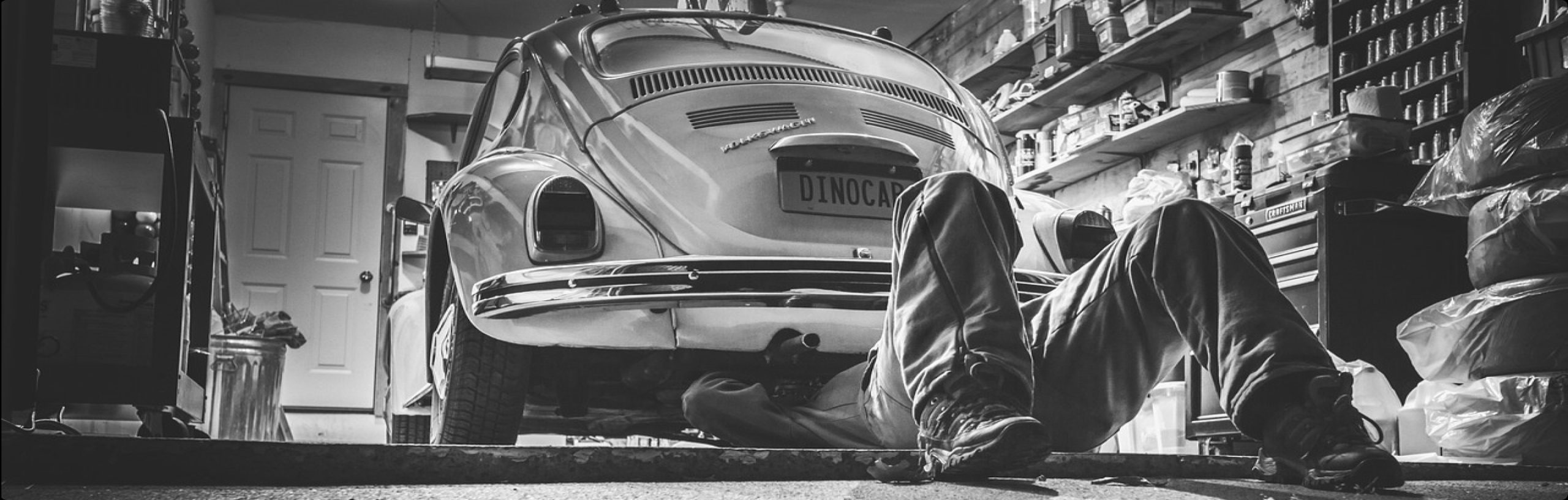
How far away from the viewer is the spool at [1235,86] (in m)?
5.96

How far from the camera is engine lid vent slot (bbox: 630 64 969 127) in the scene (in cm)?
321

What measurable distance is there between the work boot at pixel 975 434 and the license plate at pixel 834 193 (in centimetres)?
141

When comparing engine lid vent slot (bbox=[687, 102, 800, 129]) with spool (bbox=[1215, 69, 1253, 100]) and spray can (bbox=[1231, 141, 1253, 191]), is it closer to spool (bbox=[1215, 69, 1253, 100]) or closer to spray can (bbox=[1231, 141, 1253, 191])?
spray can (bbox=[1231, 141, 1253, 191])

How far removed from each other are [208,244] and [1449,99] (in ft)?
14.7

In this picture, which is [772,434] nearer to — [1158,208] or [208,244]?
[1158,208]

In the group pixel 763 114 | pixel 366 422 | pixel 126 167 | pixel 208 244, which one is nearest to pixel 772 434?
pixel 763 114

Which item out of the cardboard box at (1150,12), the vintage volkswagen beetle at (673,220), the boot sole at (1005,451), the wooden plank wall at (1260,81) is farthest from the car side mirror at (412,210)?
the cardboard box at (1150,12)

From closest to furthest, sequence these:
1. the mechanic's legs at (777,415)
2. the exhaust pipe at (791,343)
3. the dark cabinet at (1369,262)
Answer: the mechanic's legs at (777,415) → the exhaust pipe at (791,343) → the dark cabinet at (1369,262)

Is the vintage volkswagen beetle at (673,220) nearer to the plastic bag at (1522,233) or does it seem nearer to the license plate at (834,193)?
the license plate at (834,193)

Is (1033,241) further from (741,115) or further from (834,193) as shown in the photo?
(741,115)

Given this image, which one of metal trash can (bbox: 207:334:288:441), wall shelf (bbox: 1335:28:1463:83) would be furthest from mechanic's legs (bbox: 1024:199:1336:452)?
metal trash can (bbox: 207:334:288:441)

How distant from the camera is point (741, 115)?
3131 millimetres

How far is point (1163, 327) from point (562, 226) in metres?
1.44

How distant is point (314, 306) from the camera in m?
9.64
